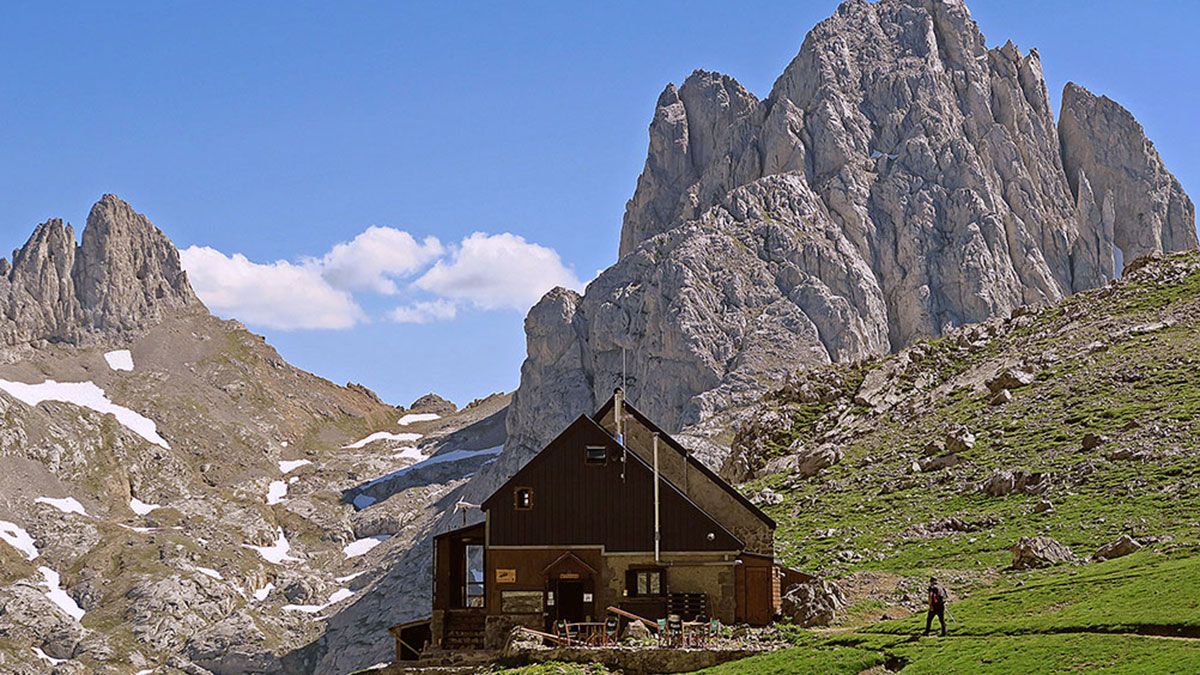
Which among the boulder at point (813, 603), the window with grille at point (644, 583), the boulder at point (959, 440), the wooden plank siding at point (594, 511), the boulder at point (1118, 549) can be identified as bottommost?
the boulder at point (813, 603)

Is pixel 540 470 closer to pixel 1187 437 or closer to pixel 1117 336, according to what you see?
pixel 1187 437

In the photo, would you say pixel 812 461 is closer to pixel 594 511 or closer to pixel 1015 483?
pixel 1015 483

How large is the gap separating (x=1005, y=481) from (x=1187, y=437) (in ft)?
33.4

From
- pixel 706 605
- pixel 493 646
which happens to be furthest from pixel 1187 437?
pixel 493 646

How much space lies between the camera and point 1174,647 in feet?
98.5

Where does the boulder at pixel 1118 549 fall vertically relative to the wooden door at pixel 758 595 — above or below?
above

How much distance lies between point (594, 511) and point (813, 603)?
9.06 m

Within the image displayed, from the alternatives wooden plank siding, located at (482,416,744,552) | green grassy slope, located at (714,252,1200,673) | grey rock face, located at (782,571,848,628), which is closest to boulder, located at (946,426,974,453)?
green grassy slope, located at (714,252,1200,673)

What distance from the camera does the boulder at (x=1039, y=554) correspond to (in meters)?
56.6

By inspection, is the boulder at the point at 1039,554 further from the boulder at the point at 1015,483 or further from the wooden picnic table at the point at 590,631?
the wooden picnic table at the point at 590,631

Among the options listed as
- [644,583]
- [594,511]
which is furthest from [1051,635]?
[594,511]

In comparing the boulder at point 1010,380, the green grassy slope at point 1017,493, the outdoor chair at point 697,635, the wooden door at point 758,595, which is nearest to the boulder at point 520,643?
the outdoor chair at point 697,635

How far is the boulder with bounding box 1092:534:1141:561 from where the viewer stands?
5384 cm

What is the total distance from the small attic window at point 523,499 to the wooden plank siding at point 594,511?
0.12 m
